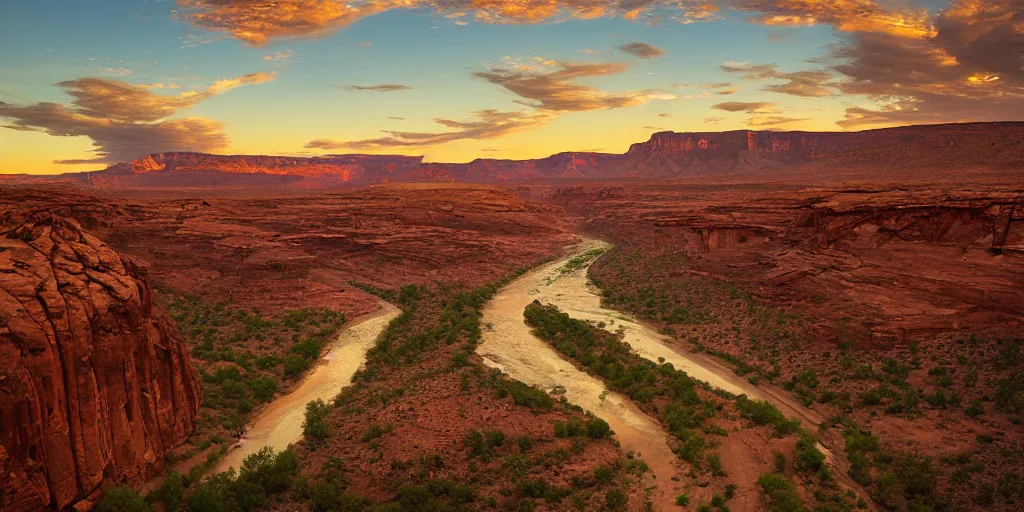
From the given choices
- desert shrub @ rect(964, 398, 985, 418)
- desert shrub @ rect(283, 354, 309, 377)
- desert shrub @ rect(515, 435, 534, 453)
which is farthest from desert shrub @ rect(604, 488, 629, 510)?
desert shrub @ rect(283, 354, 309, 377)

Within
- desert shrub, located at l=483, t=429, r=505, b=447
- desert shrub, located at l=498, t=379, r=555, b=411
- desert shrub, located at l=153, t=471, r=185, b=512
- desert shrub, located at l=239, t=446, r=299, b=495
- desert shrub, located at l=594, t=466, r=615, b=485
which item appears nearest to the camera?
desert shrub, located at l=153, t=471, r=185, b=512

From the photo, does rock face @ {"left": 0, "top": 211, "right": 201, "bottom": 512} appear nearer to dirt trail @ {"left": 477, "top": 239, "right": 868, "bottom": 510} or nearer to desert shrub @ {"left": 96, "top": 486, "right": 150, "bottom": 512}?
desert shrub @ {"left": 96, "top": 486, "right": 150, "bottom": 512}

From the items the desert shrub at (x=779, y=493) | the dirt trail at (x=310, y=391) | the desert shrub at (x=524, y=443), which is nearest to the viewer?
the desert shrub at (x=779, y=493)

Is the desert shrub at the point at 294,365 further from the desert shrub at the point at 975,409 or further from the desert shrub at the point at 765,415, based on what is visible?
the desert shrub at the point at 975,409

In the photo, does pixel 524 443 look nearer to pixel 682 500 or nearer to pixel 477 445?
pixel 477 445

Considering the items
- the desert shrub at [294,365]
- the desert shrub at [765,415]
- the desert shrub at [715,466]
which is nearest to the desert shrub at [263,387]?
the desert shrub at [294,365]

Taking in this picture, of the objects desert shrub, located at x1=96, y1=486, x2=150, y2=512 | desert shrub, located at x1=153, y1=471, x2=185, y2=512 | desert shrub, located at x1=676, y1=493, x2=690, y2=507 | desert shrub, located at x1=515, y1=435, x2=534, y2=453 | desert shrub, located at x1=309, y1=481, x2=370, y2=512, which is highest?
desert shrub, located at x1=96, y1=486, x2=150, y2=512

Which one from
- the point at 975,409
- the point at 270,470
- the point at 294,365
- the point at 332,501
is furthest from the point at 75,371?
the point at 975,409
